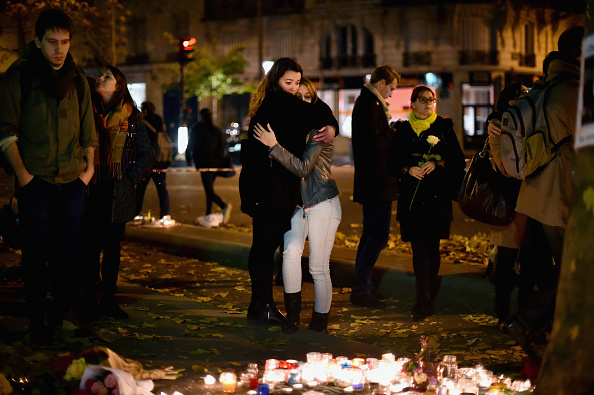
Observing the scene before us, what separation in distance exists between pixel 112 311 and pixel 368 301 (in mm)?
2360

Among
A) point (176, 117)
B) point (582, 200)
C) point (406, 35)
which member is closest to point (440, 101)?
point (406, 35)

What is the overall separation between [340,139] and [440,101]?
259 inches

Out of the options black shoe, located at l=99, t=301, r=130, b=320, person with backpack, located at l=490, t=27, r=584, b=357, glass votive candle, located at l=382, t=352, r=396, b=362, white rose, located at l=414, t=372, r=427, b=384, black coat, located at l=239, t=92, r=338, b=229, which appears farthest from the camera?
black shoe, located at l=99, t=301, r=130, b=320

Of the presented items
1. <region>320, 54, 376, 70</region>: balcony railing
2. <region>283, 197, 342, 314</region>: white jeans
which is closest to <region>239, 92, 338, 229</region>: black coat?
<region>283, 197, 342, 314</region>: white jeans

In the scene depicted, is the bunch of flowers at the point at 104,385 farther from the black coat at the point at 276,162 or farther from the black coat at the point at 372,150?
the black coat at the point at 372,150

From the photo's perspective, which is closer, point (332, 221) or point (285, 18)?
point (332, 221)

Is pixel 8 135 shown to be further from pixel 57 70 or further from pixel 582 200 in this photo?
pixel 582 200

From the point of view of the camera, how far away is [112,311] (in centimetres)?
624

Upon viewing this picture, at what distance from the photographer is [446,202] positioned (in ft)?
22.6

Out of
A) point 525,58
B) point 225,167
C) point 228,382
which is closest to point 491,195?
point 228,382

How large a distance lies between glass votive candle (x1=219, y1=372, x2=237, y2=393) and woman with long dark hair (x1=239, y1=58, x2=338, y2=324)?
1553 millimetres

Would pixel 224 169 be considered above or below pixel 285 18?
below

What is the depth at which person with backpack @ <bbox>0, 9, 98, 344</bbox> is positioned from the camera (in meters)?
5.09

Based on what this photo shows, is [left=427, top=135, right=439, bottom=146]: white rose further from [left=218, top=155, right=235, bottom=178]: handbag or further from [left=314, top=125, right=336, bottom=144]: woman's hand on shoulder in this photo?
[left=218, top=155, right=235, bottom=178]: handbag
